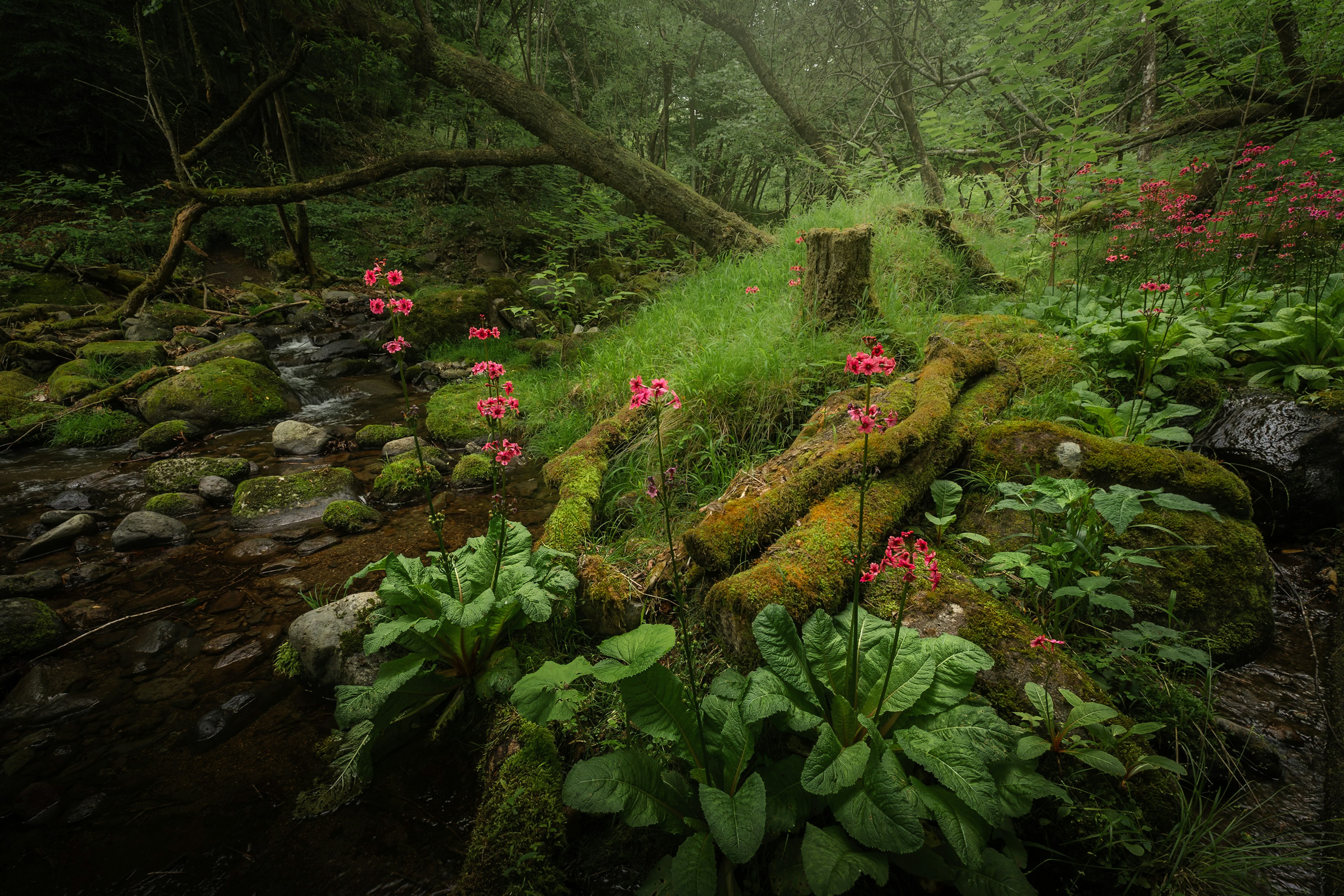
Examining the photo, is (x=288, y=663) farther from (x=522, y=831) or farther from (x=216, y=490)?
(x=216, y=490)

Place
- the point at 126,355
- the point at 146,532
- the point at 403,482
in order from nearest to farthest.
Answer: the point at 146,532 → the point at 403,482 → the point at 126,355

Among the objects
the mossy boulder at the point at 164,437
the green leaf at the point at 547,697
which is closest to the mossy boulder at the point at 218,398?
the mossy boulder at the point at 164,437

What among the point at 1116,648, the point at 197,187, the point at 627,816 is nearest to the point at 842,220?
the point at 1116,648

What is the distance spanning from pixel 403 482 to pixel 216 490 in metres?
1.70

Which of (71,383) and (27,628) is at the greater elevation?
(71,383)

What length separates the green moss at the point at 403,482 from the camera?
15.1 ft

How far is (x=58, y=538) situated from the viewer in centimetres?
394

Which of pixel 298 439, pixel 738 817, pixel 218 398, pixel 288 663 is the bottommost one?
pixel 288 663

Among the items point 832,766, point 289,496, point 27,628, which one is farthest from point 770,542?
point 289,496

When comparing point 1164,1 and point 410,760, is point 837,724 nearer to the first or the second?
point 410,760

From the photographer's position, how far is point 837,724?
158 centimetres

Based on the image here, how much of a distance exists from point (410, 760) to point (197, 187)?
9.38 m

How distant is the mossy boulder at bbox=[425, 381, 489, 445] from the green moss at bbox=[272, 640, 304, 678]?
3303mm

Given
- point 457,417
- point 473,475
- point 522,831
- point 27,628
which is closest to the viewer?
point 522,831
